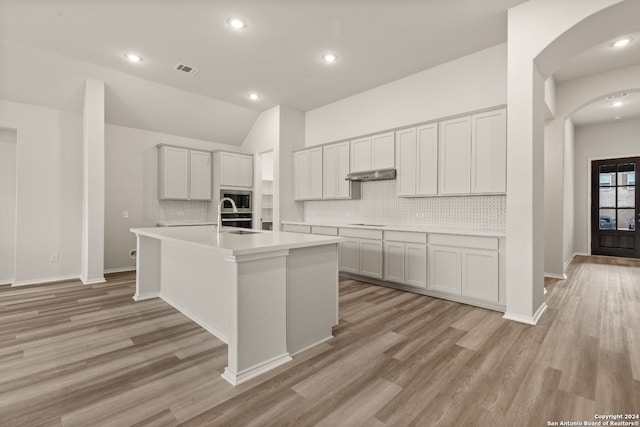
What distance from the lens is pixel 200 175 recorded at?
239 inches

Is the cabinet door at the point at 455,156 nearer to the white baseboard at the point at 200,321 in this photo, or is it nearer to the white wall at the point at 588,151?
the white baseboard at the point at 200,321

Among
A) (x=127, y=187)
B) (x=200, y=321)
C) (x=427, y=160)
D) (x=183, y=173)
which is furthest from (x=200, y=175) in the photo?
(x=427, y=160)

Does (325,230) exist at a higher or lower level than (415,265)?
higher

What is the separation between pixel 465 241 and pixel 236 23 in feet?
12.0

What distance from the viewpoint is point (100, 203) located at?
454 centimetres

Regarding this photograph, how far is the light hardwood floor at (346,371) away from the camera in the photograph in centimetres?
165

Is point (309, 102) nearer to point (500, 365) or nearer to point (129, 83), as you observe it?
point (129, 83)

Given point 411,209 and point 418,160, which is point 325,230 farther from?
point 418,160

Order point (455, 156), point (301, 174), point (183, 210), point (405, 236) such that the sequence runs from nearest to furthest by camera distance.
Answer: point (455, 156), point (405, 236), point (301, 174), point (183, 210)

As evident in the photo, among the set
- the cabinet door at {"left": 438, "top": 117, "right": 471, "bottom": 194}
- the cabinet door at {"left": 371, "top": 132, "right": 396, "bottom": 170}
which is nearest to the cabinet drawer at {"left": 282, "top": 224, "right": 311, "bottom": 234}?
the cabinet door at {"left": 371, "top": 132, "right": 396, "bottom": 170}

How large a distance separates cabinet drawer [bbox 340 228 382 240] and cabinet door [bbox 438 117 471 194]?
1079 mm

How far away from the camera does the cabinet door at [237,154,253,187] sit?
6.44 meters

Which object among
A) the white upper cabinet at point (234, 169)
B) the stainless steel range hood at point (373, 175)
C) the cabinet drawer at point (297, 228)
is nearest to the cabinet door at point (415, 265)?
the stainless steel range hood at point (373, 175)

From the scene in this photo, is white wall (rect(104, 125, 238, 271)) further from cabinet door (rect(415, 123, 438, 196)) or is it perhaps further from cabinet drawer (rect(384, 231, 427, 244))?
cabinet door (rect(415, 123, 438, 196))
